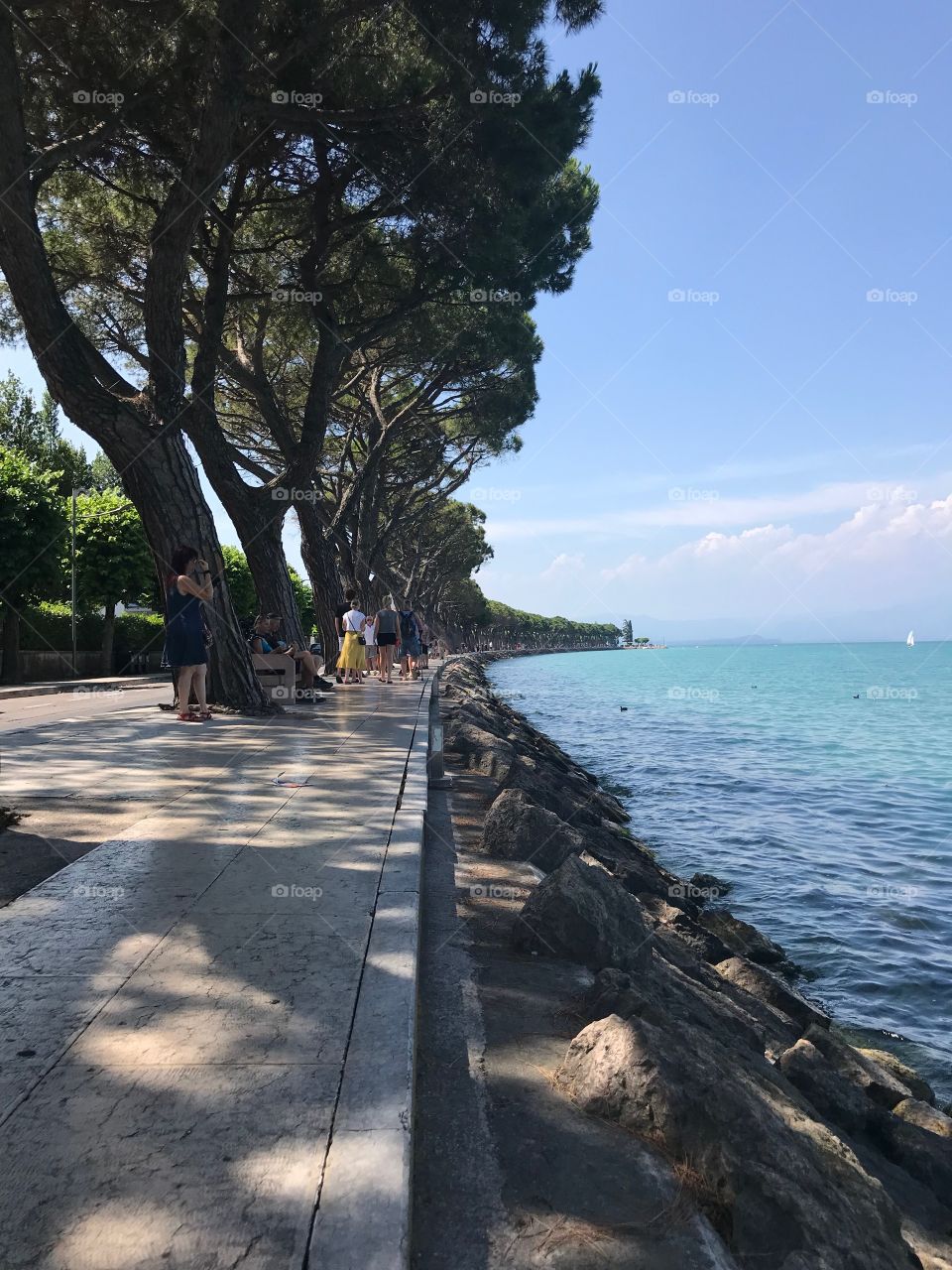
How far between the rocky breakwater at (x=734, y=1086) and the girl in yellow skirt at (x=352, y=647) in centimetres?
1110

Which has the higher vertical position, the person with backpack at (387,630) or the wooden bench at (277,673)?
the person with backpack at (387,630)

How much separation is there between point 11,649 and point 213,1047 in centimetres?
2674

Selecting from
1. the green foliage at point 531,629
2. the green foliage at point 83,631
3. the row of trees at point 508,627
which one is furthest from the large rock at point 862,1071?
the green foliage at point 531,629

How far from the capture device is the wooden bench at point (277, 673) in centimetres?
1415

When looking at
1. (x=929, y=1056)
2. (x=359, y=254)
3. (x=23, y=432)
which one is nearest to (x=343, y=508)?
(x=359, y=254)

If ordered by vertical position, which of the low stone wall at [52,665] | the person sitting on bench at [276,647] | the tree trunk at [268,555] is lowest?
the low stone wall at [52,665]

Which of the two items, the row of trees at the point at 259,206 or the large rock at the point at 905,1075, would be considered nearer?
the large rock at the point at 905,1075

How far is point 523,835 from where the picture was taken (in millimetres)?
6219

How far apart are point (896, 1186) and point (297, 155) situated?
14.8 m

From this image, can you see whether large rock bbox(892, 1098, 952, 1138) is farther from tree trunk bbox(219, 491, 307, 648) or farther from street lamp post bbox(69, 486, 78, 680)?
street lamp post bbox(69, 486, 78, 680)

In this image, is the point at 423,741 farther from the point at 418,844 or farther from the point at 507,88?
the point at 507,88

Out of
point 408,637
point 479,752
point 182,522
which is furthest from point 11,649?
point 479,752

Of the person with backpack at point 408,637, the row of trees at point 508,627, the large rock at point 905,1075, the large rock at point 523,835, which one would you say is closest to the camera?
the large rock at point 905,1075

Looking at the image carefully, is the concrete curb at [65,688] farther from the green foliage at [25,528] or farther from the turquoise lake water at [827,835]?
the turquoise lake water at [827,835]
